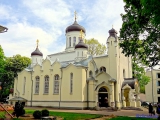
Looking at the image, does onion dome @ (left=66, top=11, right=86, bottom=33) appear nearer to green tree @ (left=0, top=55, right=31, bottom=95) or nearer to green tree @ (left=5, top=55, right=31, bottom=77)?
green tree @ (left=5, top=55, right=31, bottom=77)

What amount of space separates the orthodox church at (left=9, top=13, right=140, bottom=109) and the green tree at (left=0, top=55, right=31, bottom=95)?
997 centimetres

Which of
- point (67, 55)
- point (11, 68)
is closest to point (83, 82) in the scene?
point (67, 55)

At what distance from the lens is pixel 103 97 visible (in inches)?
1109

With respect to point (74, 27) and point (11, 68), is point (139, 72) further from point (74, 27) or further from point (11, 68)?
point (11, 68)

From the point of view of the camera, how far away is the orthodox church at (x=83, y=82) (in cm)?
2702

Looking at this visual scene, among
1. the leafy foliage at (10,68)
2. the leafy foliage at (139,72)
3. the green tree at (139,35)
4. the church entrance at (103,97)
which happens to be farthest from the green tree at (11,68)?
the green tree at (139,35)

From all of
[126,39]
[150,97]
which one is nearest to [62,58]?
[126,39]

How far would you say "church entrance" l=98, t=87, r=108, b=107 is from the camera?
1081 inches

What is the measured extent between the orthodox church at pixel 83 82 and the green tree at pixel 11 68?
997 centimetres

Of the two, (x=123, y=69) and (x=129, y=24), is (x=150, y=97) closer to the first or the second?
(x=123, y=69)

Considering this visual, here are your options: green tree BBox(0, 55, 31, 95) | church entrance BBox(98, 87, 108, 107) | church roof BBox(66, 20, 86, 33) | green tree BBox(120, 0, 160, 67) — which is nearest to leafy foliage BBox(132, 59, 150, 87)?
church entrance BBox(98, 87, 108, 107)

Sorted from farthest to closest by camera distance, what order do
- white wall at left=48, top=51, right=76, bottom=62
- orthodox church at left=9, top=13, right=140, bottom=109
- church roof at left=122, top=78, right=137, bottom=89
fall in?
white wall at left=48, top=51, right=76, bottom=62
church roof at left=122, top=78, right=137, bottom=89
orthodox church at left=9, top=13, right=140, bottom=109

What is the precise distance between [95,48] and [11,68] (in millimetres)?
19735

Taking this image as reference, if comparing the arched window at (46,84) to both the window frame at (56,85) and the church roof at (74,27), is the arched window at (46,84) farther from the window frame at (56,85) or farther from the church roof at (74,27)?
the church roof at (74,27)
